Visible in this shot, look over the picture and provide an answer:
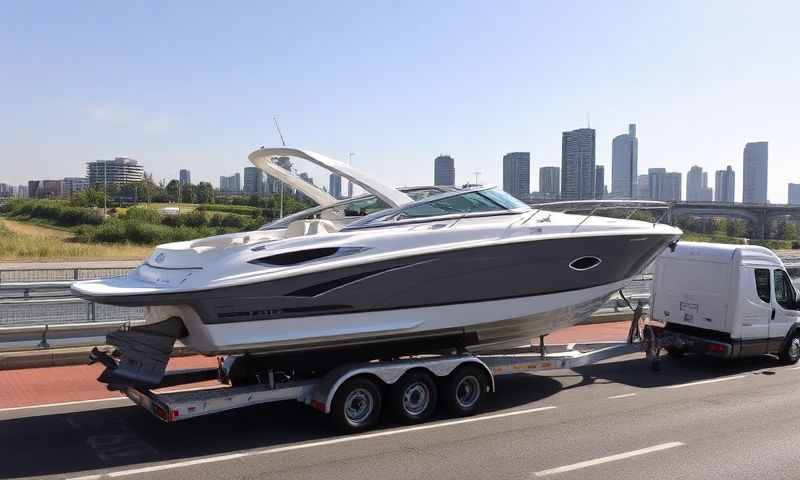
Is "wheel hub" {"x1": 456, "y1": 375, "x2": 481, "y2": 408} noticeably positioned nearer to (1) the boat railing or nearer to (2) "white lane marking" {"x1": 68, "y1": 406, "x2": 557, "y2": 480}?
(2) "white lane marking" {"x1": 68, "y1": 406, "x2": 557, "y2": 480}

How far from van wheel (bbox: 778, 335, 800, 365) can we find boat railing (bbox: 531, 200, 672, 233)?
3993mm

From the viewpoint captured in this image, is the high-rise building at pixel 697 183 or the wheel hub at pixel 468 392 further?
the high-rise building at pixel 697 183

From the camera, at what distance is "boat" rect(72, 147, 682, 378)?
24.6 feet

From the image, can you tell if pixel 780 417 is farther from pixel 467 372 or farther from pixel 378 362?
pixel 378 362

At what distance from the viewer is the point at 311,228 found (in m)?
8.96

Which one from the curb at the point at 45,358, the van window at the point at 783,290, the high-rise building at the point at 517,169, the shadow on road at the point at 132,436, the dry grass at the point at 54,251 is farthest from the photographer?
the dry grass at the point at 54,251

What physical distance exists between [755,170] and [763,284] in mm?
169170

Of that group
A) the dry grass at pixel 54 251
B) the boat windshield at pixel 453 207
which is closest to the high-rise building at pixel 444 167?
the boat windshield at pixel 453 207

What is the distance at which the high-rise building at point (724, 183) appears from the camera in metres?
168

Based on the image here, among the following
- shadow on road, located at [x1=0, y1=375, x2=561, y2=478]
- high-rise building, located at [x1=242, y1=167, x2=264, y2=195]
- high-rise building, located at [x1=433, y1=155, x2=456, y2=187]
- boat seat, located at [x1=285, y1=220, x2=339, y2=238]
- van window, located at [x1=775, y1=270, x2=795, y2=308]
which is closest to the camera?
shadow on road, located at [x1=0, y1=375, x2=561, y2=478]

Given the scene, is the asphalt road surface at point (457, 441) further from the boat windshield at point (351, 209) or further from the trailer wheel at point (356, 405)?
the boat windshield at point (351, 209)

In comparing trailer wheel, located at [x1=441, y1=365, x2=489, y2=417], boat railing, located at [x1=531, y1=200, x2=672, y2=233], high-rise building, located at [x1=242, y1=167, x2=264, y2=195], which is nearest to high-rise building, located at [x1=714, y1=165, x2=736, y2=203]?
high-rise building, located at [x1=242, y1=167, x2=264, y2=195]

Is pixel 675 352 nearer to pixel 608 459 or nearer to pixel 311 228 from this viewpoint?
pixel 608 459

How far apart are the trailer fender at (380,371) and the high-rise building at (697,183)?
179 m
